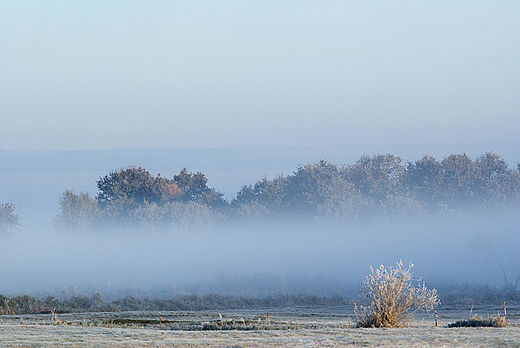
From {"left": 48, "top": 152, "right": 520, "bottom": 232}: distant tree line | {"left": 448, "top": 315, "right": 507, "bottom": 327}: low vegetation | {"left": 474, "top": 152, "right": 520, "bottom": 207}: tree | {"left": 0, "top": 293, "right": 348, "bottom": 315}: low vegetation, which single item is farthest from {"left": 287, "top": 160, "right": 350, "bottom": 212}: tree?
{"left": 448, "top": 315, "right": 507, "bottom": 327}: low vegetation

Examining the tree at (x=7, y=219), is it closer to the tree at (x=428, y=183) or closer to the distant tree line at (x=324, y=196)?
the distant tree line at (x=324, y=196)

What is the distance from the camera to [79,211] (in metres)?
85.3

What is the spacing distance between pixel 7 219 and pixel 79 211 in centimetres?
2114

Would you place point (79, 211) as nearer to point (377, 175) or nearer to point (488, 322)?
point (377, 175)

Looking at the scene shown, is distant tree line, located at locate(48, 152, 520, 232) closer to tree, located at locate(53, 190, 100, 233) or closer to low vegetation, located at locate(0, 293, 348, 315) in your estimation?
tree, located at locate(53, 190, 100, 233)

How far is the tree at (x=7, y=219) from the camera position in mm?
98438

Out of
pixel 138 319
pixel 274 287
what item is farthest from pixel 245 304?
pixel 274 287

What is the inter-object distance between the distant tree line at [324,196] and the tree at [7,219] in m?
15.4

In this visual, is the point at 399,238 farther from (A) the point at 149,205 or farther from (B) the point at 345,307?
(B) the point at 345,307

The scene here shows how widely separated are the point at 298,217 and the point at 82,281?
2871cm

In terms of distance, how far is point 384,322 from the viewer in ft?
67.2

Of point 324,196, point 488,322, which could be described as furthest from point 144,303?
point 324,196

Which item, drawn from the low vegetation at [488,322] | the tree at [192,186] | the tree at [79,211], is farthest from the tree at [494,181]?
the low vegetation at [488,322]

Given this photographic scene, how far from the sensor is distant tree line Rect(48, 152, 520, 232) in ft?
247
